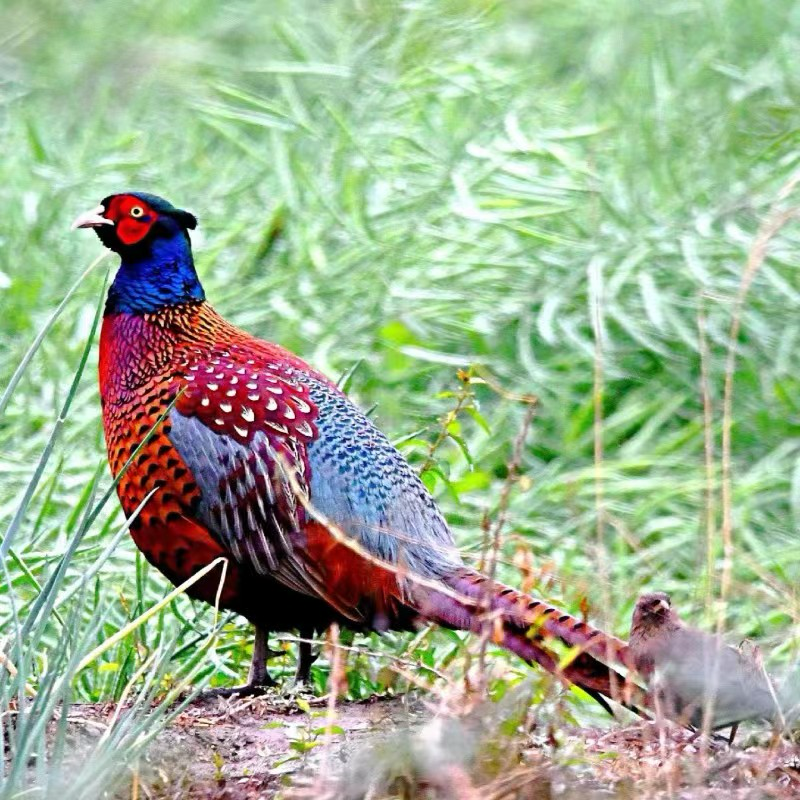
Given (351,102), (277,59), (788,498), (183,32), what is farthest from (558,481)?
(183,32)

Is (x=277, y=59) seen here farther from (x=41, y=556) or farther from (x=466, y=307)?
(x=41, y=556)

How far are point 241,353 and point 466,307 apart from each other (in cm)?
199

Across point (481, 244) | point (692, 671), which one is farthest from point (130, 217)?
point (481, 244)

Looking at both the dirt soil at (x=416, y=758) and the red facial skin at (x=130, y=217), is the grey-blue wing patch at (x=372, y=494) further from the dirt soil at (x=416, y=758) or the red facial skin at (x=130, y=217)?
the red facial skin at (x=130, y=217)

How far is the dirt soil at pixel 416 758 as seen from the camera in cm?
255

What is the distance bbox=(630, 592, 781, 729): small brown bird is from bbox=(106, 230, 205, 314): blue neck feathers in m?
1.43

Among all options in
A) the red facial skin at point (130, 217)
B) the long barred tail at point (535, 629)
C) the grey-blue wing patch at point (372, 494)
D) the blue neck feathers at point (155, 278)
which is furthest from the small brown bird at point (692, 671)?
Answer: the red facial skin at point (130, 217)

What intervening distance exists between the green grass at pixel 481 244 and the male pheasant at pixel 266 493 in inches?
18.9

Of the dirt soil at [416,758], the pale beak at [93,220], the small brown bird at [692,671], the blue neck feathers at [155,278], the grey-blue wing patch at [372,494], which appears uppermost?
the pale beak at [93,220]

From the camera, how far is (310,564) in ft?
11.8

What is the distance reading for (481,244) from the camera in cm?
598

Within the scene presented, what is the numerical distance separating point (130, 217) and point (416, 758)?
1.83 m

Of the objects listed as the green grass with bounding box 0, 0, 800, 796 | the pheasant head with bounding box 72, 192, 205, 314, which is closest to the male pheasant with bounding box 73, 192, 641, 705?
the pheasant head with bounding box 72, 192, 205, 314

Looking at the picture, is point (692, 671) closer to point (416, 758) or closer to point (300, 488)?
point (416, 758)
